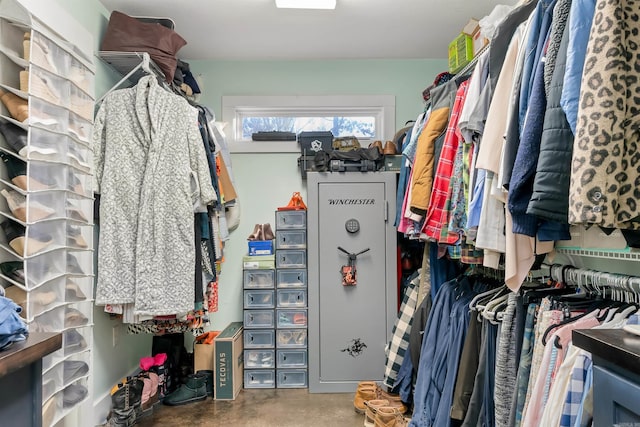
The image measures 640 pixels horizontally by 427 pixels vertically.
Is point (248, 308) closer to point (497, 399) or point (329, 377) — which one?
point (329, 377)

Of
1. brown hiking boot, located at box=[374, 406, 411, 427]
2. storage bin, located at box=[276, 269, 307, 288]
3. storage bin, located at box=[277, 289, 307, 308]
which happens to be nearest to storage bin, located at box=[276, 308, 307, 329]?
storage bin, located at box=[277, 289, 307, 308]

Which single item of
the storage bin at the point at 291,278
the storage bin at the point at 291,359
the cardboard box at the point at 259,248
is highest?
the cardboard box at the point at 259,248

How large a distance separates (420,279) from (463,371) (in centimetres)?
85

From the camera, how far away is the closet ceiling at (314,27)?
2.48m

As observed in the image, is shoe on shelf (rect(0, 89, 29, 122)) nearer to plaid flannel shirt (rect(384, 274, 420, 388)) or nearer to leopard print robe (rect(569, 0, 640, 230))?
leopard print robe (rect(569, 0, 640, 230))

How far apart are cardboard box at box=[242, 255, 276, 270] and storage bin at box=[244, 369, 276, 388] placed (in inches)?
28.1

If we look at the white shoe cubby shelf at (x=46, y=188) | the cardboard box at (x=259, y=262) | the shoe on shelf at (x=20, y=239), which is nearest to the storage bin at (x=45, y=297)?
the white shoe cubby shelf at (x=46, y=188)

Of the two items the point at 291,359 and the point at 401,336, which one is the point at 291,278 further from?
the point at 401,336

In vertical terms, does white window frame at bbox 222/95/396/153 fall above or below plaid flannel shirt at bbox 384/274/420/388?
above

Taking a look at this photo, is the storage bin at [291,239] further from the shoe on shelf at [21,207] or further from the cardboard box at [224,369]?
the shoe on shelf at [21,207]

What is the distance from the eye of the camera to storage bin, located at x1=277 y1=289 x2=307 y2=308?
2.92m

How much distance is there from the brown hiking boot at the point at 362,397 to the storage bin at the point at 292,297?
0.69m

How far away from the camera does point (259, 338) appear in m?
2.91

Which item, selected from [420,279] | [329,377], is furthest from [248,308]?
[420,279]
